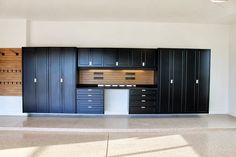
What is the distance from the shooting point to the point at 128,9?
5406 millimetres

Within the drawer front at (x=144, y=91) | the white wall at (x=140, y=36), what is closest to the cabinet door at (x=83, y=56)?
the white wall at (x=140, y=36)

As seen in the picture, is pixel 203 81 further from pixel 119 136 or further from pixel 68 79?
pixel 68 79

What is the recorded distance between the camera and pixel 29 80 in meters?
6.29

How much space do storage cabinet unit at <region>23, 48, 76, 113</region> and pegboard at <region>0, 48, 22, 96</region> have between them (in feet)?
1.66

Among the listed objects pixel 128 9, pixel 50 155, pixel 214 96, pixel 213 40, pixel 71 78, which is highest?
pixel 128 9

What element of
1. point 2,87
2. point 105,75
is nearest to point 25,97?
point 2,87

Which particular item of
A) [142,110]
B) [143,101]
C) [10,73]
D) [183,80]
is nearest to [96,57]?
[143,101]

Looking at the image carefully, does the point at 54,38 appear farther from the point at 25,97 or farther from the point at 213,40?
the point at 213,40

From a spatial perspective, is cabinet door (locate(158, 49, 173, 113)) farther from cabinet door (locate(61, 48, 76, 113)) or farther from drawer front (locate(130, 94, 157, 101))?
cabinet door (locate(61, 48, 76, 113))

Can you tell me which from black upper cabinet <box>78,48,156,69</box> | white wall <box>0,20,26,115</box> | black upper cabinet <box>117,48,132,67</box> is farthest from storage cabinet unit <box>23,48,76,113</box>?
black upper cabinet <box>117,48,132,67</box>

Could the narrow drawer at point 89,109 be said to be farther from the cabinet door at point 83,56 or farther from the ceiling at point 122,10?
the ceiling at point 122,10

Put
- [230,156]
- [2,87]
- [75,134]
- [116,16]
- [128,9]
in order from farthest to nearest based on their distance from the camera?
1. [2,87]
2. [116,16]
3. [128,9]
4. [75,134]
5. [230,156]

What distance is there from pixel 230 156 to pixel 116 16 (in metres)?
4.26

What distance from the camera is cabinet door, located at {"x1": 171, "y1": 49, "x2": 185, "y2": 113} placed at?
20.6 feet
